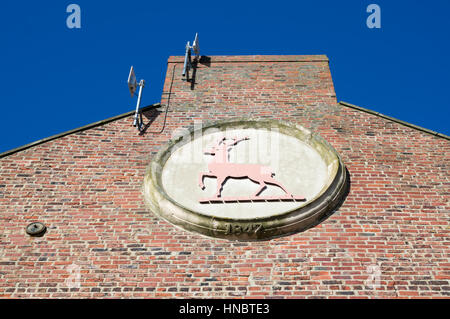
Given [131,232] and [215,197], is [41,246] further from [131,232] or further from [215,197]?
[215,197]

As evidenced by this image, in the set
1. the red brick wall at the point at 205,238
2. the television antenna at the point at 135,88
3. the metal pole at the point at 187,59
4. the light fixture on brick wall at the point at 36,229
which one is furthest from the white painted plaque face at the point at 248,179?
the metal pole at the point at 187,59

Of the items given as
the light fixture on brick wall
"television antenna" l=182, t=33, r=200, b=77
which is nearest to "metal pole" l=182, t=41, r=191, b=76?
"television antenna" l=182, t=33, r=200, b=77

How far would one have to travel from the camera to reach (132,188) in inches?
325

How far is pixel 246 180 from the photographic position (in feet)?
26.9

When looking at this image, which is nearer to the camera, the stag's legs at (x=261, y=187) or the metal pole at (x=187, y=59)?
the stag's legs at (x=261, y=187)

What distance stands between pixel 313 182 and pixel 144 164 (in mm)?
2749

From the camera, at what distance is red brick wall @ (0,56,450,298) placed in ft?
22.2

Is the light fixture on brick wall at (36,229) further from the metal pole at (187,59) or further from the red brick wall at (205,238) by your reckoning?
the metal pole at (187,59)

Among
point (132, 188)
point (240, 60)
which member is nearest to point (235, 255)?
point (132, 188)

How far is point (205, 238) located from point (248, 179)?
1308 mm

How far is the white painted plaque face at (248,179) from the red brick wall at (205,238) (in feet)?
1.54

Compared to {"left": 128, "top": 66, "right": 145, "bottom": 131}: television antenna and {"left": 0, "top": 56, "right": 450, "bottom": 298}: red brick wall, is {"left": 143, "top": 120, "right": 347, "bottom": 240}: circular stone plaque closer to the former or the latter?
{"left": 0, "top": 56, "right": 450, "bottom": 298}: red brick wall

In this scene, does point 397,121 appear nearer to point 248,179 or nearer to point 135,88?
point 248,179

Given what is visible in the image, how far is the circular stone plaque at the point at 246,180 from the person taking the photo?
7.39 meters
